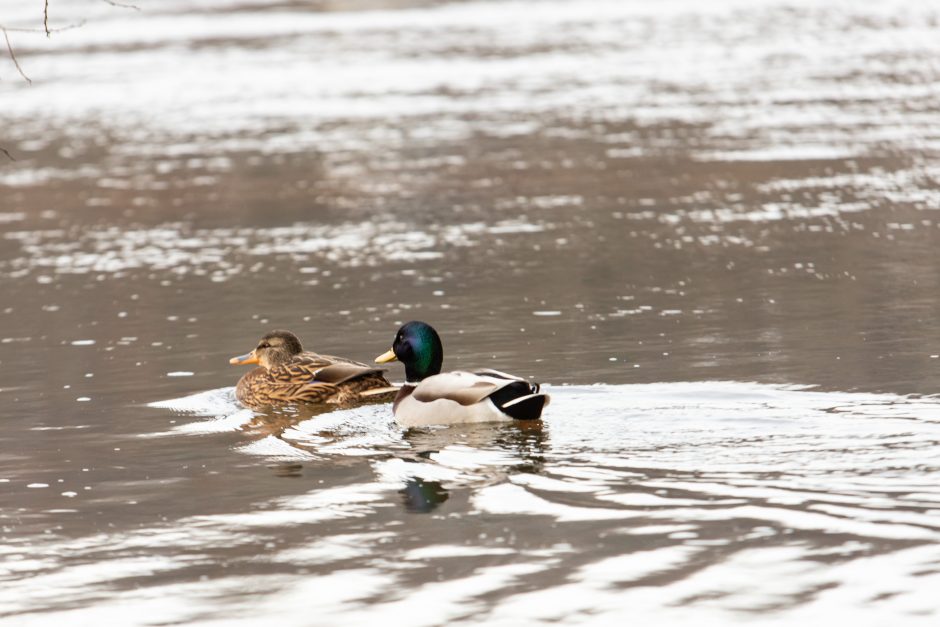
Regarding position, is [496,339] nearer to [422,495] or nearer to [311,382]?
[311,382]

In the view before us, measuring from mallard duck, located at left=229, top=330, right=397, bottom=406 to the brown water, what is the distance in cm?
31

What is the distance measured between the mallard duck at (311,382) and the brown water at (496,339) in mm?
308

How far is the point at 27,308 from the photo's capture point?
16.1 metres

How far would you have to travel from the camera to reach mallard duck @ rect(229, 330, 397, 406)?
1161 cm

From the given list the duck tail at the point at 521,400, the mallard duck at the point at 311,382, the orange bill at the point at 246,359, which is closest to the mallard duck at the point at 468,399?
the duck tail at the point at 521,400

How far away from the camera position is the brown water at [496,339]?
734cm

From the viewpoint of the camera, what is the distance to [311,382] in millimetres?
11727

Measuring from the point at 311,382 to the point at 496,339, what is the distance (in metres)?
2.19

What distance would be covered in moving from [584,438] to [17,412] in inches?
168

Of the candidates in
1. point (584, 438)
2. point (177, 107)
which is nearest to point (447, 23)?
point (177, 107)

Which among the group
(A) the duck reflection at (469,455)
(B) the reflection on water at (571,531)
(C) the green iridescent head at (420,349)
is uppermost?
(C) the green iridescent head at (420,349)

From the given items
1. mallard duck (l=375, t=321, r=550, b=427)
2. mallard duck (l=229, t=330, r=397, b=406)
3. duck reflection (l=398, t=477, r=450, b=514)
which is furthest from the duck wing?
duck reflection (l=398, t=477, r=450, b=514)

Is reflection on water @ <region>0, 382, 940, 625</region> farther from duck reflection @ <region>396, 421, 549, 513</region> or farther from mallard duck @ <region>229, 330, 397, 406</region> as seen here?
mallard duck @ <region>229, 330, 397, 406</region>

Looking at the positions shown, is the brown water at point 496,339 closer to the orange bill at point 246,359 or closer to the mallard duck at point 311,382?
the orange bill at point 246,359
